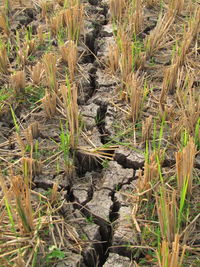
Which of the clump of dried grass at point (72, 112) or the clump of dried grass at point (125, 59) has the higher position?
the clump of dried grass at point (125, 59)

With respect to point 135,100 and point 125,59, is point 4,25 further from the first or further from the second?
point 135,100

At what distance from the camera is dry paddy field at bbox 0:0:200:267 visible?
192 cm

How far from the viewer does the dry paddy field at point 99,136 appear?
1.92 m

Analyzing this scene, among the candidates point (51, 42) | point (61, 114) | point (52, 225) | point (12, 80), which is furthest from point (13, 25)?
point (52, 225)

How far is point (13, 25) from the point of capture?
362 cm

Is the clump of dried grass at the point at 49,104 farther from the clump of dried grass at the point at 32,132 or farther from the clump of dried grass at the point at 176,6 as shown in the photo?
the clump of dried grass at the point at 176,6

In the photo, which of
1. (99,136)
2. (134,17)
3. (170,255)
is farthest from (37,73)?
(170,255)

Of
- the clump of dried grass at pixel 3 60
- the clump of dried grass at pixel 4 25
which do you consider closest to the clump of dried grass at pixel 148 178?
the clump of dried grass at pixel 3 60

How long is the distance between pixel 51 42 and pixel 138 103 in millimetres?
1137

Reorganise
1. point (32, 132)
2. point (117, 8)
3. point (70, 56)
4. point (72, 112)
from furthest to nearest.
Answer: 1. point (117, 8)
2. point (70, 56)
3. point (32, 132)
4. point (72, 112)

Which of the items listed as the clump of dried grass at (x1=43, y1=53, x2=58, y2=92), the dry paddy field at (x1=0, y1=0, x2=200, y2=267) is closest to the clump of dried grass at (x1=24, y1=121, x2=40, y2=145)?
the dry paddy field at (x1=0, y1=0, x2=200, y2=267)

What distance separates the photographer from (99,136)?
260cm

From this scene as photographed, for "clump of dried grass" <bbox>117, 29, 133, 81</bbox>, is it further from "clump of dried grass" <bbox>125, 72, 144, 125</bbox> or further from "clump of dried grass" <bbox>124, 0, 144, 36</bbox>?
"clump of dried grass" <bbox>124, 0, 144, 36</bbox>

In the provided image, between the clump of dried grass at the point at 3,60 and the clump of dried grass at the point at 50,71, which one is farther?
the clump of dried grass at the point at 3,60
